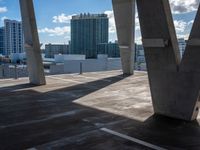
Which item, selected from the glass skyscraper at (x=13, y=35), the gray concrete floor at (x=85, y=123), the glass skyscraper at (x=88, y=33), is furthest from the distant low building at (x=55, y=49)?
the gray concrete floor at (x=85, y=123)

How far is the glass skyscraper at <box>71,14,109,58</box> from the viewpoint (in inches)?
2072

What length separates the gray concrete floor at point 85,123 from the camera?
21.2 feet

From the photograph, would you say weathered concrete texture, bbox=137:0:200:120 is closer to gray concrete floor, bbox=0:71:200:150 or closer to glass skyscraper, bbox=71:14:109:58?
gray concrete floor, bbox=0:71:200:150

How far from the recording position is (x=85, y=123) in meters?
8.14

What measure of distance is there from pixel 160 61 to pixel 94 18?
45796 millimetres

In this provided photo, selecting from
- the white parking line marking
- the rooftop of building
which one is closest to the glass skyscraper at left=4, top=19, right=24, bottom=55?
the rooftop of building

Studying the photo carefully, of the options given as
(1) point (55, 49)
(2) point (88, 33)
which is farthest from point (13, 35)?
(2) point (88, 33)

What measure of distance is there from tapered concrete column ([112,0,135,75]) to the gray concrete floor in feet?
25.2

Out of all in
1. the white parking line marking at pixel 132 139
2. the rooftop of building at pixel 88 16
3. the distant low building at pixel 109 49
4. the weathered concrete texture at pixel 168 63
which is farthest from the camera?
the rooftop of building at pixel 88 16

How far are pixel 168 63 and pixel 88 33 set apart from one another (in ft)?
153

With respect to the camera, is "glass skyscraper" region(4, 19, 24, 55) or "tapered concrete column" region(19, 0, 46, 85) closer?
"tapered concrete column" region(19, 0, 46, 85)

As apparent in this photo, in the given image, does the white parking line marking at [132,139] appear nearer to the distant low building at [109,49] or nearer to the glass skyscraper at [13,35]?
the distant low building at [109,49]

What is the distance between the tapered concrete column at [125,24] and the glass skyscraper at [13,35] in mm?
44458

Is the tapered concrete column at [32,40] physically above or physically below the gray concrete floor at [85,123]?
above
